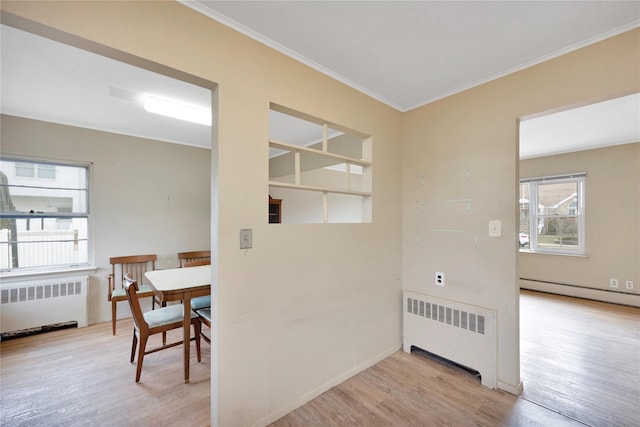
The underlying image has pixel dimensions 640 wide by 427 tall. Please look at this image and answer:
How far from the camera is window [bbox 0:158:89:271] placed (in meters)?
2.97

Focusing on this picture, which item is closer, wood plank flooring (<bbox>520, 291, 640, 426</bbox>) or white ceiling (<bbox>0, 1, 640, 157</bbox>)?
white ceiling (<bbox>0, 1, 640, 157</bbox>)

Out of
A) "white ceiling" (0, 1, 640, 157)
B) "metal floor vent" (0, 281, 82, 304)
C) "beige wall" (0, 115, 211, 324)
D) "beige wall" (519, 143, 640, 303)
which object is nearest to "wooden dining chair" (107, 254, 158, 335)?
"beige wall" (0, 115, 211, 324)

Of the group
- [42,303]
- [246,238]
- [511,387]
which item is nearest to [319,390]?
[246,238]

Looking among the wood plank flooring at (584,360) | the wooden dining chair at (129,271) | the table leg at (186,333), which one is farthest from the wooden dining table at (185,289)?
the wood plank flooring at (584,360)

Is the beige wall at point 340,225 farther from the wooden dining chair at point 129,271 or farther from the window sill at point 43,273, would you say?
the window sill at point 43,273

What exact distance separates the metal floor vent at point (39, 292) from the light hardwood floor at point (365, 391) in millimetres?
465

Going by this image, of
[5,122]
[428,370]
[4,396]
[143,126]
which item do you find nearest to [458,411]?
[428,370]

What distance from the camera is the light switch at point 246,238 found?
61.7 inches

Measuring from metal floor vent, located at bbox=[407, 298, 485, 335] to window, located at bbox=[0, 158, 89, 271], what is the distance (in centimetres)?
416

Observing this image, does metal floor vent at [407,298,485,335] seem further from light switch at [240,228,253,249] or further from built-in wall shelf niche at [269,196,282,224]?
built-in wall shelf niche at [269,196,282,224]

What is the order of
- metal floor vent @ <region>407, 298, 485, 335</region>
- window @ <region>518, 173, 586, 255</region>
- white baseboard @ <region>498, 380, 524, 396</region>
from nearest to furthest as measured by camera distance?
white baseboard @ <region>498, 380, 524, 396</region>
metal floor vent @ <region>407, 298, 485, 335</region>
window @ <region>518, 173, 586, 255</region>

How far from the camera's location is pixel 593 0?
4.44 feet

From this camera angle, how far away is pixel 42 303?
9.88ft

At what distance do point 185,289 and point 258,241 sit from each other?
1046 millimetres
